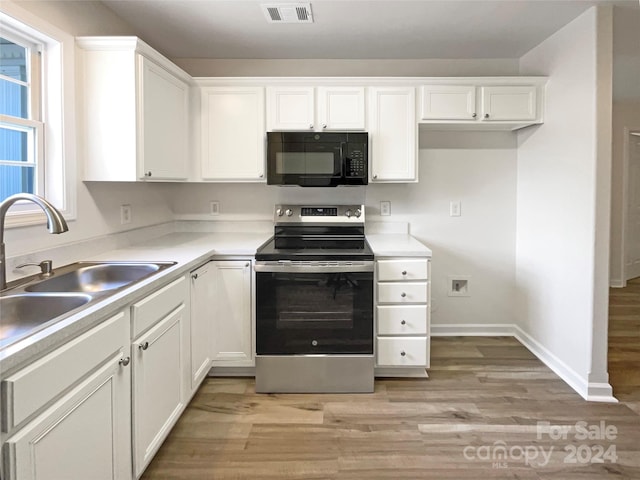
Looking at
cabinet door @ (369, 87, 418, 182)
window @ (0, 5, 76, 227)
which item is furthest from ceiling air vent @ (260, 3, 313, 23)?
window @ (0, 5, 76, 227)

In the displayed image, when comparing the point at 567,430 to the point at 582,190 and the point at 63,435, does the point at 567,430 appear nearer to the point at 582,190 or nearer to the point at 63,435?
the point at 582,190

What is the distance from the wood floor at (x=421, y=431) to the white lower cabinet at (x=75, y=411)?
1.78 feet

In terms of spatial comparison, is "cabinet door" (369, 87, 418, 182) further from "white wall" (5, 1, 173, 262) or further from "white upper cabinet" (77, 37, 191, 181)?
"white wall" (5, 1, 173, 262)

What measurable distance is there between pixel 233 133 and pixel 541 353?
267 cm

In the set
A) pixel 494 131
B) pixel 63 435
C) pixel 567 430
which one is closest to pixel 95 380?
pixel 63 435

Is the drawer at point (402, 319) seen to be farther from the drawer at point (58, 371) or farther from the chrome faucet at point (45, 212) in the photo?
the chrome faucet at point (45, 212)

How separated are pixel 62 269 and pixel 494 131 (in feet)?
10.1

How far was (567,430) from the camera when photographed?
221 cm

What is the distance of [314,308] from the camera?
8.59 ft

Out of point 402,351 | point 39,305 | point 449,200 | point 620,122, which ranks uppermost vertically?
point 620,122

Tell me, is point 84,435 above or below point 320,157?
below

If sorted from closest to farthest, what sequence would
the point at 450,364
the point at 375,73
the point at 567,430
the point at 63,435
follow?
the point at 63,435, the point at 567,430, the point at 450,364, the point at 375,73

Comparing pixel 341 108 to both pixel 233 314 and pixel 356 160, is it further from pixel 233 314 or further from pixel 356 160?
pixel 233 314

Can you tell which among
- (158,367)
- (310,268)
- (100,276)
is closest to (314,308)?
(310,268)
